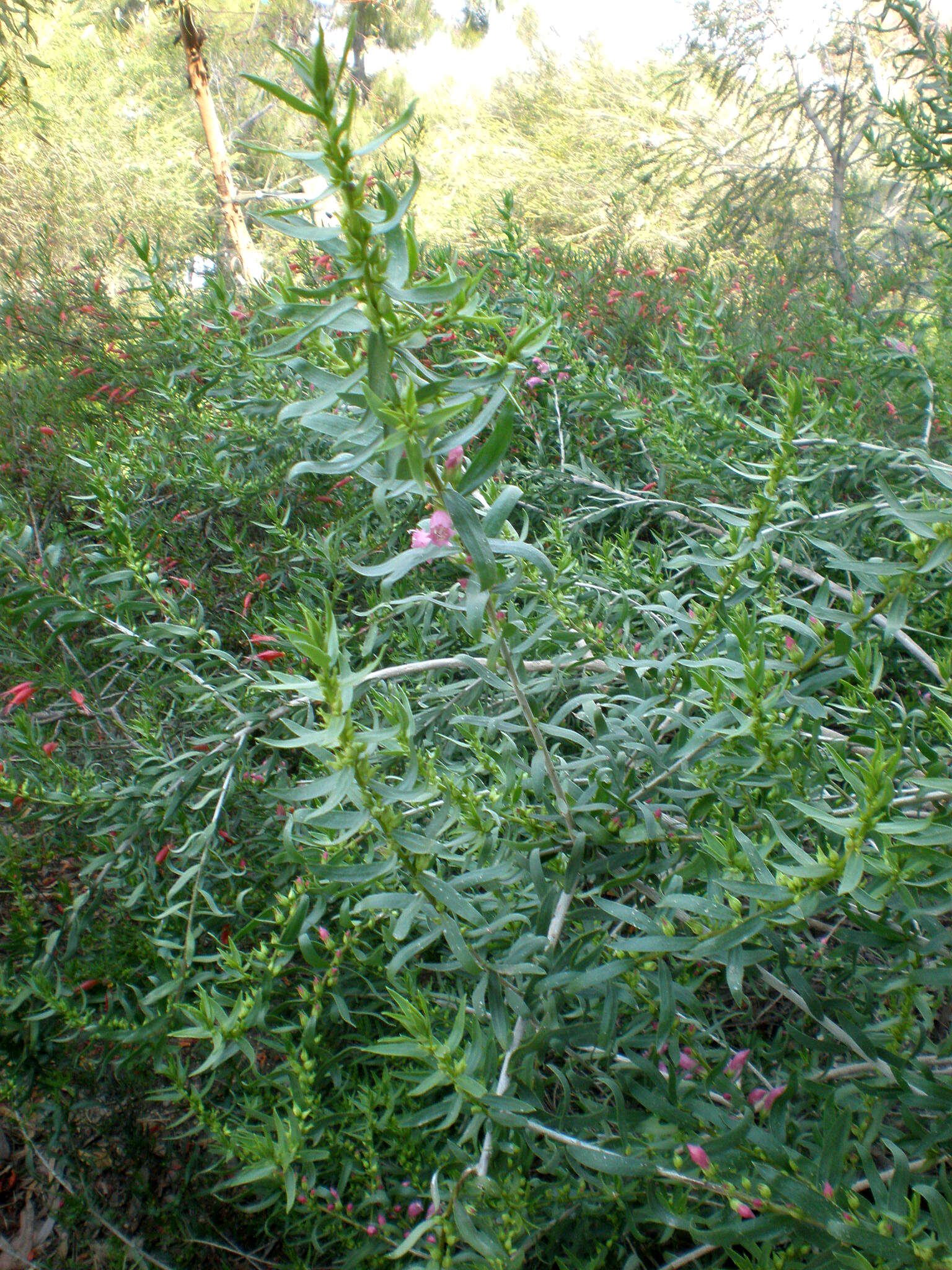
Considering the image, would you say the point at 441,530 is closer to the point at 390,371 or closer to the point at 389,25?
the point at 390,371

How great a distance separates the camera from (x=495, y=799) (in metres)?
1.21

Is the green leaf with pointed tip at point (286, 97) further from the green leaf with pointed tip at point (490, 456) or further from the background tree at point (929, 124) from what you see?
the background tree at point (929, 124)

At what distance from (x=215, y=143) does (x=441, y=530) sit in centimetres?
732

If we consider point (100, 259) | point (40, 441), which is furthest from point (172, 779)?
point (100, 259)

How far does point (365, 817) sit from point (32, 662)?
5.95ft

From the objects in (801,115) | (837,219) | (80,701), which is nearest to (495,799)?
(80,701)

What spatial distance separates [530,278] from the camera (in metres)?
2.30

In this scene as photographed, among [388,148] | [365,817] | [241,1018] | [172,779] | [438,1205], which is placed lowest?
[438,1205]

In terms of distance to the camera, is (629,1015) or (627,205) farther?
(627,205)

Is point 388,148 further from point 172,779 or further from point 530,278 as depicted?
point 172,779

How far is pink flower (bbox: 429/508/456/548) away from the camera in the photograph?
875 mm

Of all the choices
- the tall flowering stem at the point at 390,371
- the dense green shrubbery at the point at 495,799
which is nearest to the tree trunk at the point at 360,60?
the dense green shrubbery at the point at 495,799

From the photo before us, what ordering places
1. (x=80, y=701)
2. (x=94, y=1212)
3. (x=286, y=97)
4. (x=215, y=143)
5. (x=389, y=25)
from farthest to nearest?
(x=389, y=25)
(x=215, y=143)
(x=80, y=701)
(x=94, y=1212)
(x=286, y=97)

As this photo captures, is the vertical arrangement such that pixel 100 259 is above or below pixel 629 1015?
above
